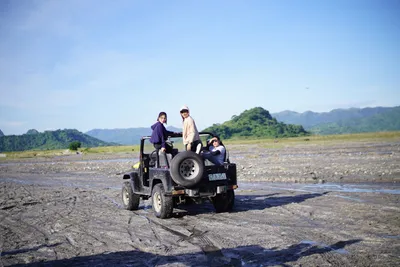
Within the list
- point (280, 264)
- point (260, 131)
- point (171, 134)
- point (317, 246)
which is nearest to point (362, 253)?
point (317, 246)

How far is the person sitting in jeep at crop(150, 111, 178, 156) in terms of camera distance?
10.1 metres

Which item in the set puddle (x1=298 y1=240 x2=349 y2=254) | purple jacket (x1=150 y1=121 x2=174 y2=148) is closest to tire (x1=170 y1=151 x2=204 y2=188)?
purple jacket (x1=150 y1=121 x2=174 y2=148)

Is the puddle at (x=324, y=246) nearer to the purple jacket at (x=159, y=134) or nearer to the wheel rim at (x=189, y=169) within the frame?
the wheel rim at (x=189, y=169)

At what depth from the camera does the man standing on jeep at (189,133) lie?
32.7ft

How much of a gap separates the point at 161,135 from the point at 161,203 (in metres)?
1.73

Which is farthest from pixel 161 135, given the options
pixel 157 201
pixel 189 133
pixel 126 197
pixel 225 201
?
pixel 126 197

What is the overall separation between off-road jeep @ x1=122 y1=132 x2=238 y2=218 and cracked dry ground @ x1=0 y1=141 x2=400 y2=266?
1.38ft

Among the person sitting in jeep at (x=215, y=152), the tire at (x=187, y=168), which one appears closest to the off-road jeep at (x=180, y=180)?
the tire at (x=187, y=168)

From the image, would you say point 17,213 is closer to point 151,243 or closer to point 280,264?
point 151,243

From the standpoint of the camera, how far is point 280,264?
568 cm

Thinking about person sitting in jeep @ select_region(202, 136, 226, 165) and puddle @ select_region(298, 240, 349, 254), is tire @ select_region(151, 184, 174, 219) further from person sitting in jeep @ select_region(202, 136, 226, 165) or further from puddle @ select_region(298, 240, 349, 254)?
puddle @ select_region(298, 240, 349, 254)

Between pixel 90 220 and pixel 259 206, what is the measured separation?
465 cm

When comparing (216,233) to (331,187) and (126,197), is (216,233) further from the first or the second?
(331,187)

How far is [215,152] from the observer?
1044cm
